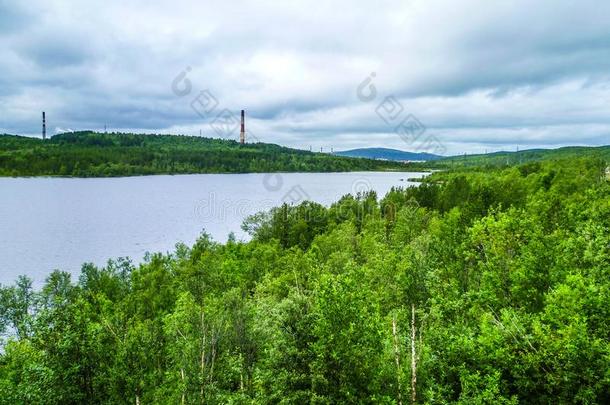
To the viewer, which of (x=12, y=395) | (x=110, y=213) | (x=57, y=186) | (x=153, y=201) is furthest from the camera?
(x=57, y=186)

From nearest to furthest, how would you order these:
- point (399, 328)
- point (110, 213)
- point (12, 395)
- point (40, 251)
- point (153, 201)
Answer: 1. point (12, 395)
2. point (399, 328)
3. point (40, 251)
4. point (110, 213)
5. point (153, 201)

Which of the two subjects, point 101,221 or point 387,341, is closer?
point 387,341

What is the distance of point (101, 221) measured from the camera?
4412 inches

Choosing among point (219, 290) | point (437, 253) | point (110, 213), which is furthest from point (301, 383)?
point (110, 213)

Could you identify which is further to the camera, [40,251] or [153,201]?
[153,201]

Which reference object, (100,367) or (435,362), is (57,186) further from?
(435,362)

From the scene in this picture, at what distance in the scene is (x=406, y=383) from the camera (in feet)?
57.8

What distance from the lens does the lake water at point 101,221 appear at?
3081 inches

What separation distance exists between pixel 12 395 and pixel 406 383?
16.8 m

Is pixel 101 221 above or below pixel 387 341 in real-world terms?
below

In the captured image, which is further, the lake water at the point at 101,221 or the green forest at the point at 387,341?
the lake water at the point at 101,221

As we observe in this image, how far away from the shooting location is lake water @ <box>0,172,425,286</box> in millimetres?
78250

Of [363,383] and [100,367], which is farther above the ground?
[363,383]

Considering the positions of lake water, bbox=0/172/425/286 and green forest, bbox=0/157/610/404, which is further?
lake water, bbox=0/172/425/286
